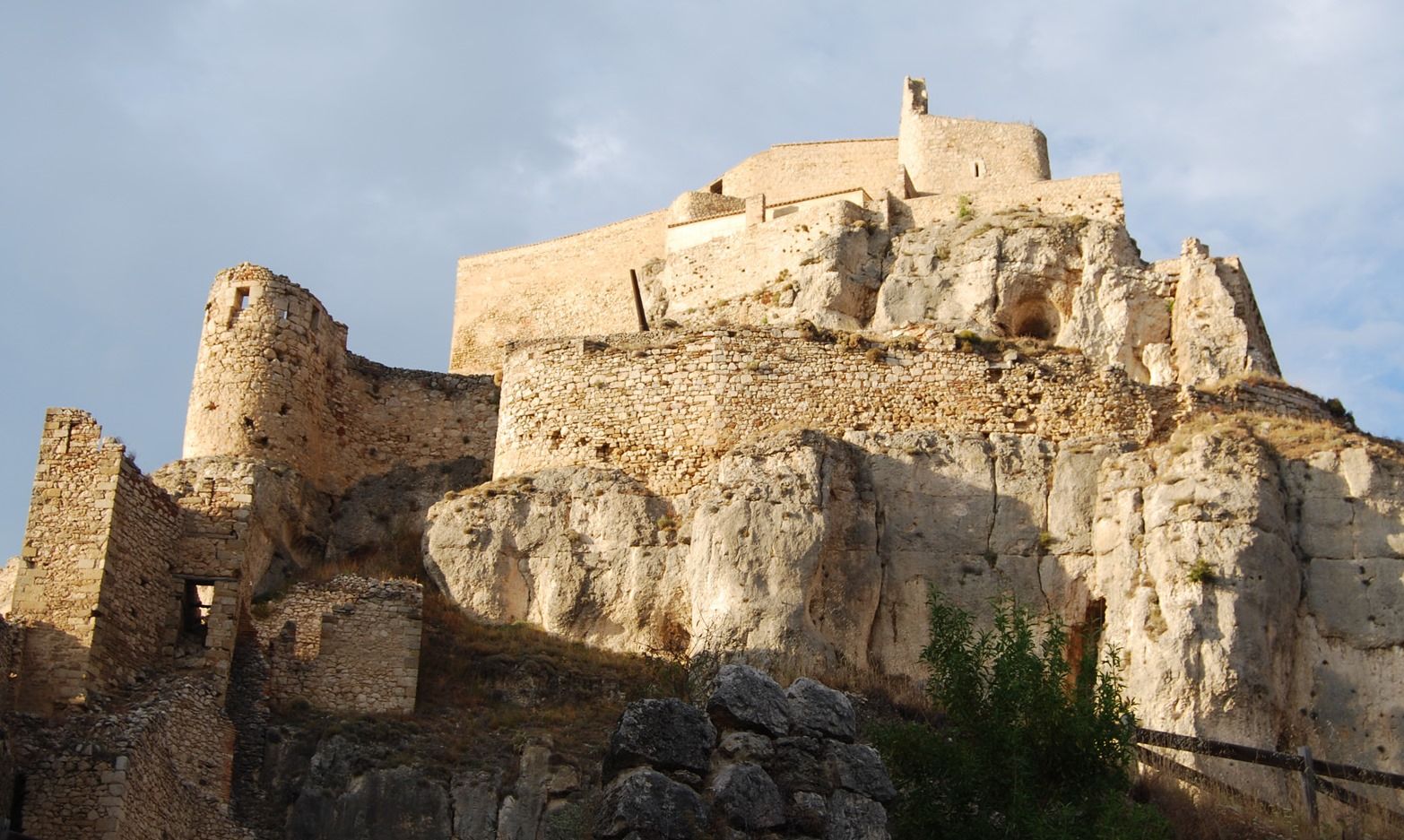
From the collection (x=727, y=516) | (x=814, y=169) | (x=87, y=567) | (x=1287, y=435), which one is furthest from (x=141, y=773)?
(x=814, y=169)

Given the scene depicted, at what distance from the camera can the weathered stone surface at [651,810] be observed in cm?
1680

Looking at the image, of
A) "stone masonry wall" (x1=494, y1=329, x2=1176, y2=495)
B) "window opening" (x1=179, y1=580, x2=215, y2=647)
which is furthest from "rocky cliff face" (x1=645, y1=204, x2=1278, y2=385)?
"window opening" (x1=179, y1=580, x2=215, y2=647)

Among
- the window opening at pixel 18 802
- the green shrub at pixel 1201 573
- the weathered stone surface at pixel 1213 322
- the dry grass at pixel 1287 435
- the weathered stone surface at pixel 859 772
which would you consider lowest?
the window opening at pixel 18 802

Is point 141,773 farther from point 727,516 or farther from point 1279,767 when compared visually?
point 1279,767

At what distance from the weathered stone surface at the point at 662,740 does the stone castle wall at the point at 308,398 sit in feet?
57.1

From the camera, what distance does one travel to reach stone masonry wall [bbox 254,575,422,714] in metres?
25.8

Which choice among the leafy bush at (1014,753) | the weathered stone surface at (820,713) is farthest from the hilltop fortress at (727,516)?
the weathered stone surface at (820,713)

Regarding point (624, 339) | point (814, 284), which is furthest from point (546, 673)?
point (814, 284)

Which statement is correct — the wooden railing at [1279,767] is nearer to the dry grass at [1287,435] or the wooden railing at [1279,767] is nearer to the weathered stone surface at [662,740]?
the dry grass at [1287,435]

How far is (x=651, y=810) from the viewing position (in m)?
16.9

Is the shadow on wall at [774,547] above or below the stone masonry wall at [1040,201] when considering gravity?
below

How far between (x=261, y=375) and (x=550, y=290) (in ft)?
50.9

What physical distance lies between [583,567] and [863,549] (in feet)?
13.9

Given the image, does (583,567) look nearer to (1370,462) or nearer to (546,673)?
(546,673)
